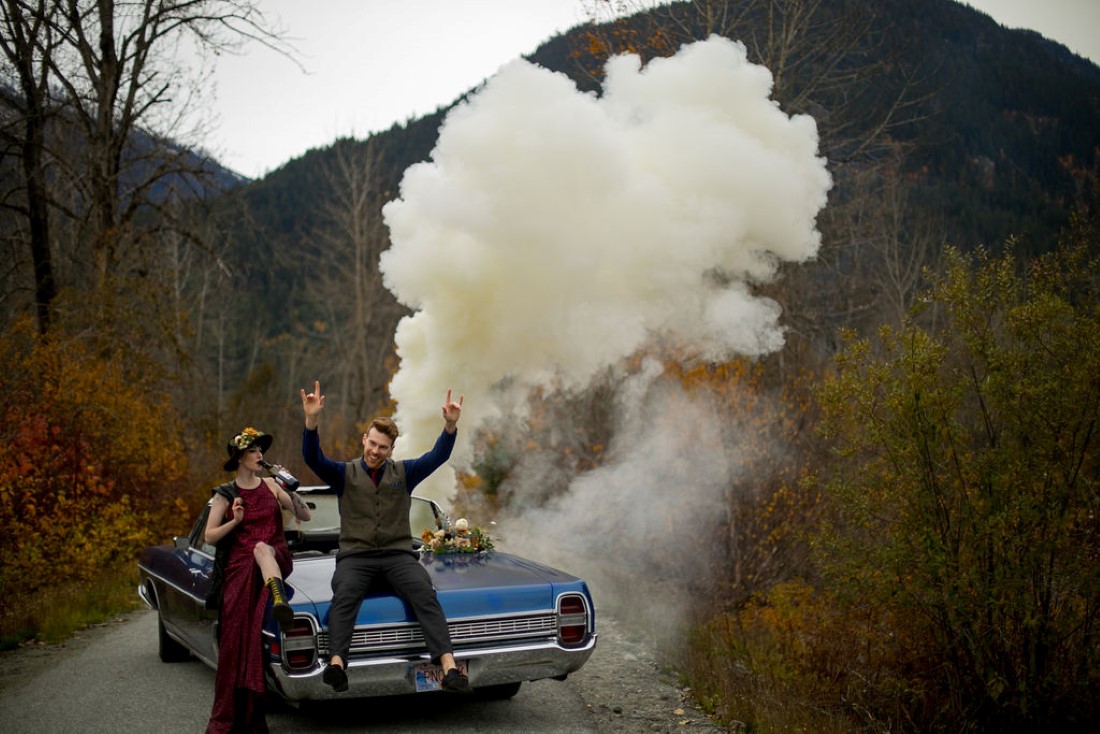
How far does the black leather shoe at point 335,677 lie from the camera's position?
4895 millimetres

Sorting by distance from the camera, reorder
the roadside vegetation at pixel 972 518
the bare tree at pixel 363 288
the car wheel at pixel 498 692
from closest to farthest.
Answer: the roadside vegetation at pixel 972 518 → the car wheel at pixel 498 692 → the bare tree at pixel 363 288

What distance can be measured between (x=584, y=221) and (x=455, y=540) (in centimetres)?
504

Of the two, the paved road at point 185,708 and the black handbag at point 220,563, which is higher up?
the black handbag at point 220,563

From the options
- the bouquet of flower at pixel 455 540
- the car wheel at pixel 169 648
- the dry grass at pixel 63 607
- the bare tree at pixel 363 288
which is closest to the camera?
the bouquet of flower at pixel 455 540

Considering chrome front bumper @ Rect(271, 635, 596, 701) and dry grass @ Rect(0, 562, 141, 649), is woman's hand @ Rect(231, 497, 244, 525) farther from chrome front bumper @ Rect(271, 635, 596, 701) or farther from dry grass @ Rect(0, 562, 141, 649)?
dry grass @ Rect(0, 562, 141, 649)

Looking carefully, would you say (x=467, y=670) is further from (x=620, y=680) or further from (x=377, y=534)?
(x=620, y=680)

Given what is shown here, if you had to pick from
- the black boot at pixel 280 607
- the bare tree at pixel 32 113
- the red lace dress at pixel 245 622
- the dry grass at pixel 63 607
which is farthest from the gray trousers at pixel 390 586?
the bare tree at pixel 32 113

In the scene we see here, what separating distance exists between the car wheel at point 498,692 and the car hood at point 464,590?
873 mm

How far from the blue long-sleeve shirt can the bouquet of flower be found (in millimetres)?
818

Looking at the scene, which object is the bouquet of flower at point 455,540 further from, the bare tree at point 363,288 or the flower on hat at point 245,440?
the bare tree at point 363,288

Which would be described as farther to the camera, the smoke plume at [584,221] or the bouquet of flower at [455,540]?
the smoke plume at [584,221]

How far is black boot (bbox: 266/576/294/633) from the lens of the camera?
4941 millimetres

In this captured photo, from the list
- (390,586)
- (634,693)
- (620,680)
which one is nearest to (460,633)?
(390,586)

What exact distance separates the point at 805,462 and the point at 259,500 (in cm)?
810
